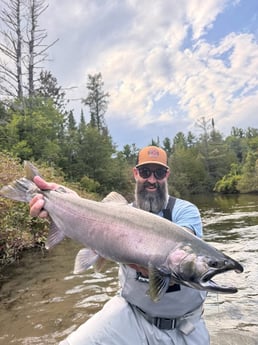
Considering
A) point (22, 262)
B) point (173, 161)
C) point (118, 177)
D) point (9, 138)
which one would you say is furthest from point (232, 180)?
point (22, 262)

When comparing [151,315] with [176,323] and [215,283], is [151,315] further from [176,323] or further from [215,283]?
[215,283]


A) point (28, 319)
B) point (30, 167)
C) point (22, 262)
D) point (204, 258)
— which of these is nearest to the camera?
point (204, 258)

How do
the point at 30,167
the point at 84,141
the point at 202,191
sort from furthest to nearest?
the point at 202,191, the point at 84,141, the point at 30,167

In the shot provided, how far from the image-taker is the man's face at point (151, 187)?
3871 millimetres

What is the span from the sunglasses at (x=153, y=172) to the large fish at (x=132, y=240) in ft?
2.97

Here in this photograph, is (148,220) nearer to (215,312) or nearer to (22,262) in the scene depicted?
(215,312)

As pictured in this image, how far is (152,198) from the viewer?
12.8ft

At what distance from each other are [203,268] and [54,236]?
1.44 metres

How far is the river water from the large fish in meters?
3.33

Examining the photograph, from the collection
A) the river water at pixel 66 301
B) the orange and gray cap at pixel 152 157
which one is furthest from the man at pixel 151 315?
the river water at pixel 66 301

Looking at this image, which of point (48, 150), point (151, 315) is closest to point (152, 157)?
point (151, 315)

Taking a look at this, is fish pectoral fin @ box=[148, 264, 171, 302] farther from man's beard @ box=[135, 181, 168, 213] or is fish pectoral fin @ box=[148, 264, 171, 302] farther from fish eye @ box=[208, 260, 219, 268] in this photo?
man's beard @ box=[135, 181, 168, 213]

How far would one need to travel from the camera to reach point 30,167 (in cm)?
344

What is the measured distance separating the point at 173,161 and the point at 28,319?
72.1 m
